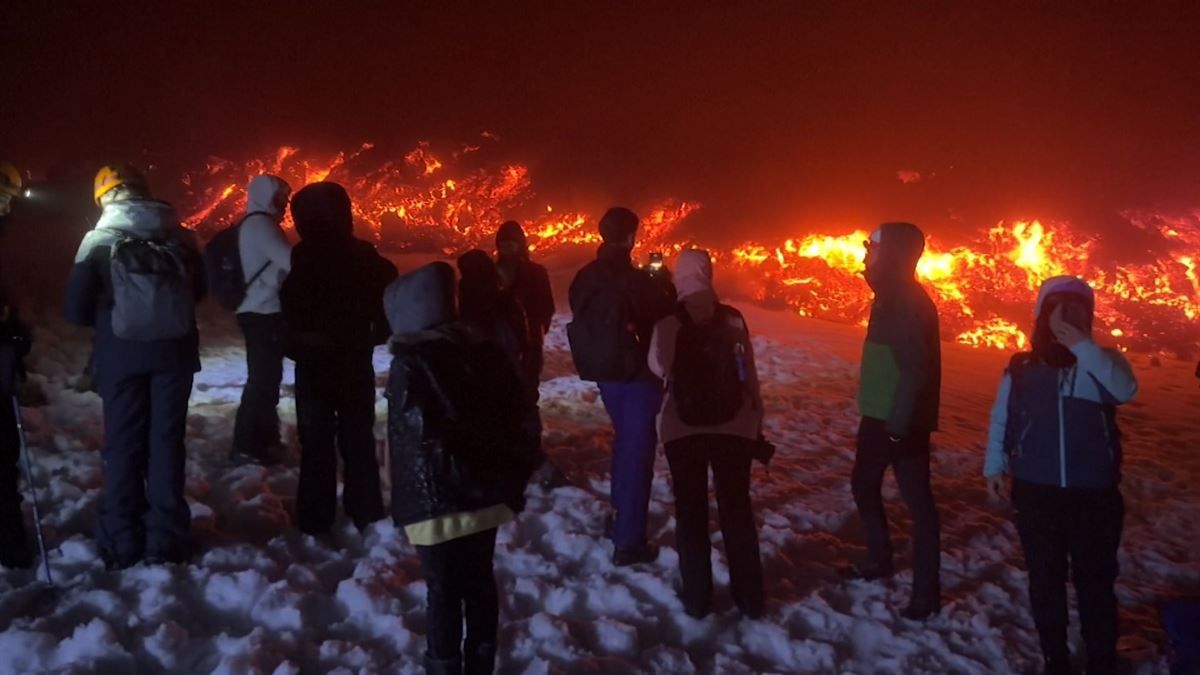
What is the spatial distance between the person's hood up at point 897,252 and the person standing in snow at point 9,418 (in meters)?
4.90

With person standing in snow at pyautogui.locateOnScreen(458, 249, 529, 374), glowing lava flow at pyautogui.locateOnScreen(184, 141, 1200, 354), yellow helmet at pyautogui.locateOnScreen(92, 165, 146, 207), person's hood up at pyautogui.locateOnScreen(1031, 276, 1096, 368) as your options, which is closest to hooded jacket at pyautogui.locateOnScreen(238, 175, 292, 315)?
yellow helmet at pyautogui.locateOnScreen(92, 165, 146, 207)

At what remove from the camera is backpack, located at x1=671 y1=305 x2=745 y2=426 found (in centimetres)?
415

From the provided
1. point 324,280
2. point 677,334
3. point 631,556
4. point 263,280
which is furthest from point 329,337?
point 631,556

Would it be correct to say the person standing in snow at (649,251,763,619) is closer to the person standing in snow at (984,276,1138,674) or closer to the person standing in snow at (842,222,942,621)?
the person standing in snow at (842,222,942,621)

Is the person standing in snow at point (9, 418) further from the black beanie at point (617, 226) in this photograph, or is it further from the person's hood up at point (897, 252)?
the person's hood up at point (897, 252)

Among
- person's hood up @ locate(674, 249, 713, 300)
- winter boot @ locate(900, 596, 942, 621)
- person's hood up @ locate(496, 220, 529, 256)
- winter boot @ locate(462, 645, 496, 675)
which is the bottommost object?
winter boot @ locate(900, 596, 942, 621)

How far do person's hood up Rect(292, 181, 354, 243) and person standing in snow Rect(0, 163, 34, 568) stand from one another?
1.50m

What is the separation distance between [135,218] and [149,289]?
1.39 feet

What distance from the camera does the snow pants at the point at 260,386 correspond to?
5543 millimetres

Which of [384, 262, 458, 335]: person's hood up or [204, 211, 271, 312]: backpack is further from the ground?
[204, 211, 271, 312]: backpack

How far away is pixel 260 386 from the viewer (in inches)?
227

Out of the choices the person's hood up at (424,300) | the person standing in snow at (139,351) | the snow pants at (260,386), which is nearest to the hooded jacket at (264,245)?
the snow pants at (260,386)

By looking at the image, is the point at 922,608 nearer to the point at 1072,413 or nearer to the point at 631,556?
the point at 1072,413

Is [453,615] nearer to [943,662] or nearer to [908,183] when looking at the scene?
[943,662]
